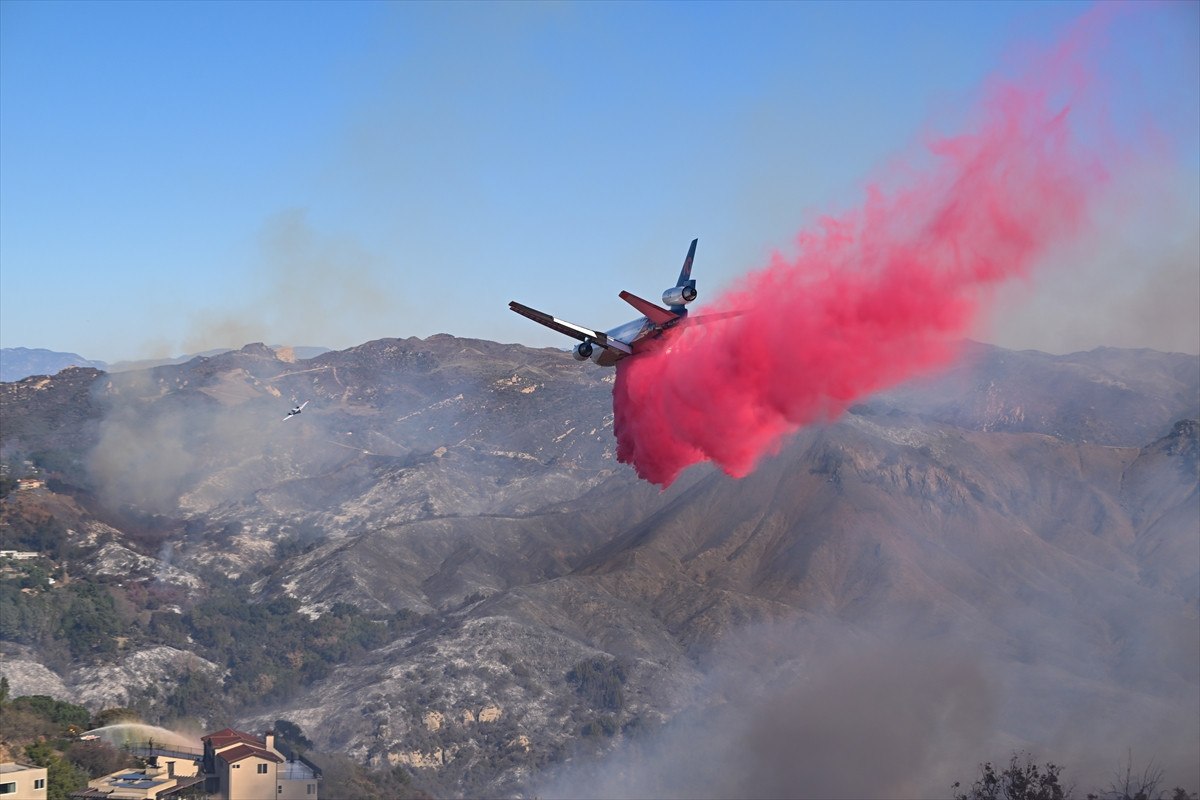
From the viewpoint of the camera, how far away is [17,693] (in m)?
171

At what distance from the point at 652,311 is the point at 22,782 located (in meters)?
43.3

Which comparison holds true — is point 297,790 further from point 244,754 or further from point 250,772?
point 250,772

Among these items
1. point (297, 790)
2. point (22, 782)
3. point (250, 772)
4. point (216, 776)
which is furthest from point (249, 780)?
point (22, 782)

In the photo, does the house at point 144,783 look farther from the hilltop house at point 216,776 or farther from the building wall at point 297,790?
the building wall at point 297,790

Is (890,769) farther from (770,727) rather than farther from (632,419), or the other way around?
(632,419)

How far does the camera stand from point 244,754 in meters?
105

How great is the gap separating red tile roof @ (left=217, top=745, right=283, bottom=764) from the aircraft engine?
4837 cm

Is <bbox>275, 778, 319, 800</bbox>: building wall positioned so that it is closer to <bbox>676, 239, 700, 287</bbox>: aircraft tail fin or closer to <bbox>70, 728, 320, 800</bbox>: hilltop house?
<bbox>70, 728, 320, 800</bbox>: hilltop house

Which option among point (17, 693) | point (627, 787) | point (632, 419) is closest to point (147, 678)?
point (17, 693)

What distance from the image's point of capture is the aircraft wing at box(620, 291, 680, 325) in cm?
7731

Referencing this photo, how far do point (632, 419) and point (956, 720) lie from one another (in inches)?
3852

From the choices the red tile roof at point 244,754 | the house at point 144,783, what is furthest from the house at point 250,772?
the house at point 144,783

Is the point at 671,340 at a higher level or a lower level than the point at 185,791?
higher

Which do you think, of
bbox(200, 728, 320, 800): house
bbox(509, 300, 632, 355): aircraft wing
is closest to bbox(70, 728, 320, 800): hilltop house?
bbox(200, 728, 320, 800): house
